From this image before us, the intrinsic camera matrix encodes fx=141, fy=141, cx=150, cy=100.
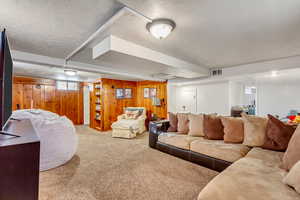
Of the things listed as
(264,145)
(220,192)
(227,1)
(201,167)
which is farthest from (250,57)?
(220,192)

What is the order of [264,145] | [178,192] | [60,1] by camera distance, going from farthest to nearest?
[264,145]
[178,192]
[60,1]

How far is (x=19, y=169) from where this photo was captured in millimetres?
881

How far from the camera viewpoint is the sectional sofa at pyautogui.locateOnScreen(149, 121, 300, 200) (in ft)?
3.69

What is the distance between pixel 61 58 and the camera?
3348 millimetres

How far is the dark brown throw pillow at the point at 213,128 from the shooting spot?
2748mm

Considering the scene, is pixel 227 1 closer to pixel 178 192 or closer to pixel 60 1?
pixel 60 1

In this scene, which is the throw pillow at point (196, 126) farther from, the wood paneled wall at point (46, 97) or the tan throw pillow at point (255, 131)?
the wood paneled wall at point (46, 97)

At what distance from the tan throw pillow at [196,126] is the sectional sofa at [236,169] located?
5.5 inches

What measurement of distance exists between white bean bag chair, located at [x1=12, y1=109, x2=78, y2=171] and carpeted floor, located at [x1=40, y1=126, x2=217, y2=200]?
0.53 feet

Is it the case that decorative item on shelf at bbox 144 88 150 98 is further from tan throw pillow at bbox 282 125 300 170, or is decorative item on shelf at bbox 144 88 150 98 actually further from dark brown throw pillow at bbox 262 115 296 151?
tan throw pillow at bbox 282 125 300 170

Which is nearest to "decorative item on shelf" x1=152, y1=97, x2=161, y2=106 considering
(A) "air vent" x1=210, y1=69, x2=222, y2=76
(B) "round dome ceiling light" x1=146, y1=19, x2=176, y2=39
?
(A) "air vent" x1=210, y1=69, x2=222, y2=76

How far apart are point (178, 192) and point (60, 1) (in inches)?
102

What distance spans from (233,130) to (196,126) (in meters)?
0.70

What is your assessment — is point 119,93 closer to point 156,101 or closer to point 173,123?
point 156,101
